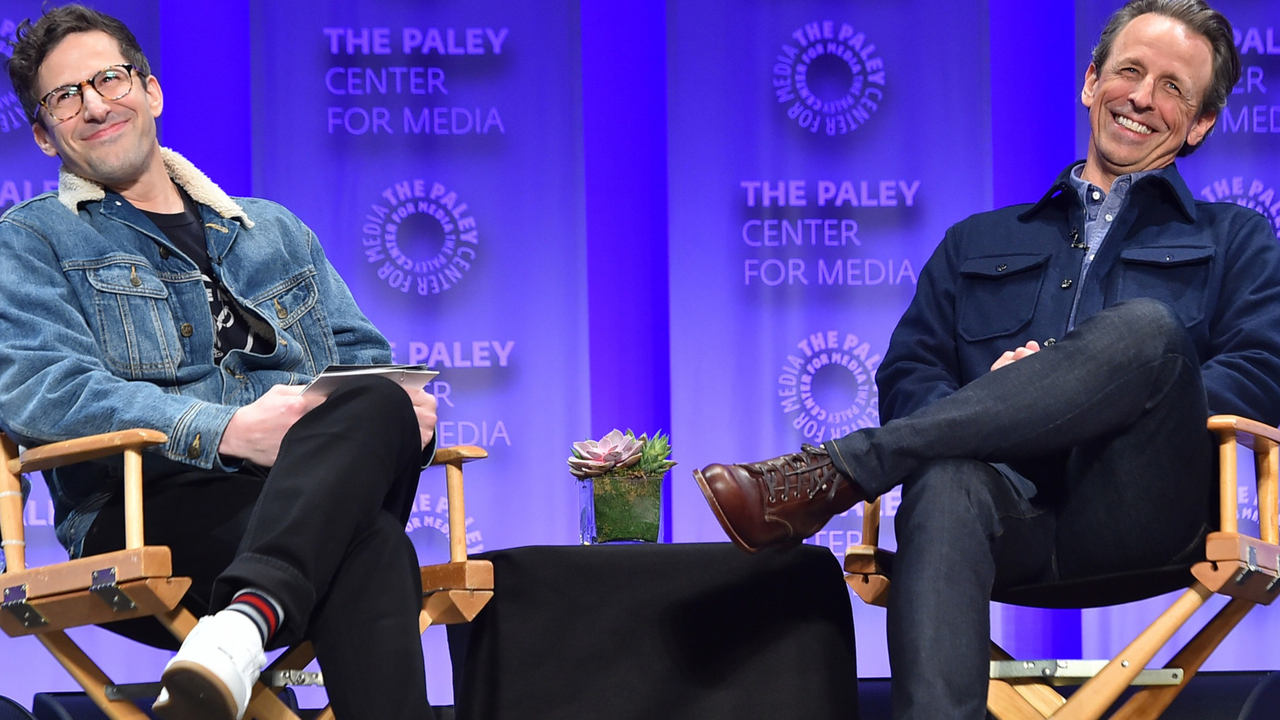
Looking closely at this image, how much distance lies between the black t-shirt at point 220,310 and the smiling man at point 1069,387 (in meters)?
0.97

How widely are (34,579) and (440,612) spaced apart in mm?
615

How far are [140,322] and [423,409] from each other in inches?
20.9

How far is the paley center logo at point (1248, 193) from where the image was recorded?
3.97 metres

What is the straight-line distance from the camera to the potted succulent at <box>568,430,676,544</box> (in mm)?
2400

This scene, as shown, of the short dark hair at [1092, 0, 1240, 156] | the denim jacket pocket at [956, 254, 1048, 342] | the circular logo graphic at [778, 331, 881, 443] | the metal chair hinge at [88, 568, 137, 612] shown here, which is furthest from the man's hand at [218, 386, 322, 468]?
the circular logo graphic at [778, 331, 881, 443]

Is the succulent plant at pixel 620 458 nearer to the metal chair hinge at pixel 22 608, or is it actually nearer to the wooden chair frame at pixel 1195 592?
the wooden chair frame at pixel 1195 592

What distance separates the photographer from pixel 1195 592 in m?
2.08

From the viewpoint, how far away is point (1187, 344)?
6.55 ft

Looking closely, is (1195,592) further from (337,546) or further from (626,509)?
(337,546)

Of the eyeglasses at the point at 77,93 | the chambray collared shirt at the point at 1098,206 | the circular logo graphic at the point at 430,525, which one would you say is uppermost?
the eyeglasses at the point at 77,93

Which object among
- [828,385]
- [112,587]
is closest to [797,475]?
[112,587]

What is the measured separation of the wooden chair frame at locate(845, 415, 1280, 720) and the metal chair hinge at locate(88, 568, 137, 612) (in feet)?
3.54

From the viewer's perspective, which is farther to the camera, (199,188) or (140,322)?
(199,188)

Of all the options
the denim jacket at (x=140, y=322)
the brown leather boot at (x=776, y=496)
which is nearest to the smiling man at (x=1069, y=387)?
the brown leather boot at (x=776, y=496)
